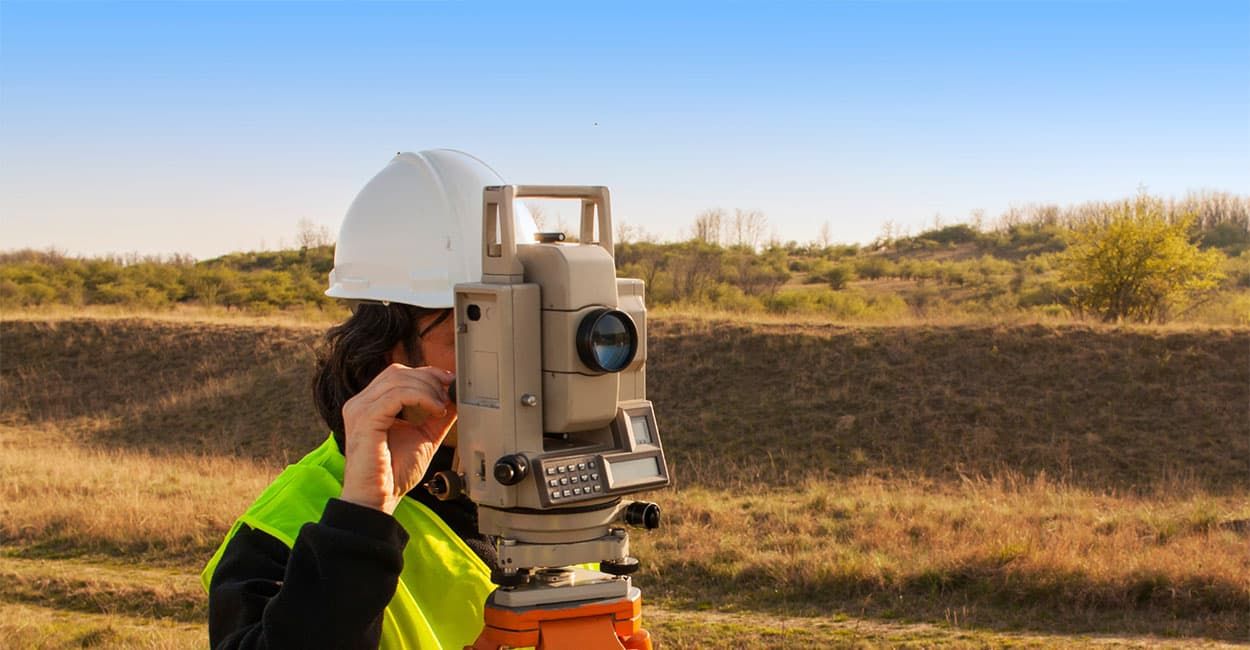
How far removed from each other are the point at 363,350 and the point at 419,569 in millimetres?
472

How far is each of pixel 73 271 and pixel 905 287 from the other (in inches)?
1272

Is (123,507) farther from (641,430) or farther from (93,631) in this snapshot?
(641,430)

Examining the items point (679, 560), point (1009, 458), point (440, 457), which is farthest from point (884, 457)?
point (440, 457)

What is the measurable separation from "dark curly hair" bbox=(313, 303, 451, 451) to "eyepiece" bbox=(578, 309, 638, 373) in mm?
578

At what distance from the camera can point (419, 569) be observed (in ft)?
7.34

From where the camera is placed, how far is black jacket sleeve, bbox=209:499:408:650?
1710 millimetres

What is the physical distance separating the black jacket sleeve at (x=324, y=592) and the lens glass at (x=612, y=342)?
1.43 ft

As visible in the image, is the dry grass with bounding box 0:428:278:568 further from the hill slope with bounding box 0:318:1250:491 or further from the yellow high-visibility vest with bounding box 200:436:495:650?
the yellow high-visibility vest with bounding box 200:436:495:650

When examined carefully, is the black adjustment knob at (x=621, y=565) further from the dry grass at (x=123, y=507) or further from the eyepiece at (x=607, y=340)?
the dry grass at (x=123, y=507)

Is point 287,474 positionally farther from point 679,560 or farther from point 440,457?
point 679,560

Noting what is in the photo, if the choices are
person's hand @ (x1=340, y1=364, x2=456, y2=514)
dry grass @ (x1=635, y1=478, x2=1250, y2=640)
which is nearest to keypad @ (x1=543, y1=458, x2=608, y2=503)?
person's hand @ (x1=340, y1=364, x2=456, y2=514)

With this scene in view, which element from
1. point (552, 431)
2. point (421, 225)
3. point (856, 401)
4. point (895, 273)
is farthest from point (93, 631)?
point (895, 273)

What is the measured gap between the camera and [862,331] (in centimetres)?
2278

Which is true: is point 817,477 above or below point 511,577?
below
